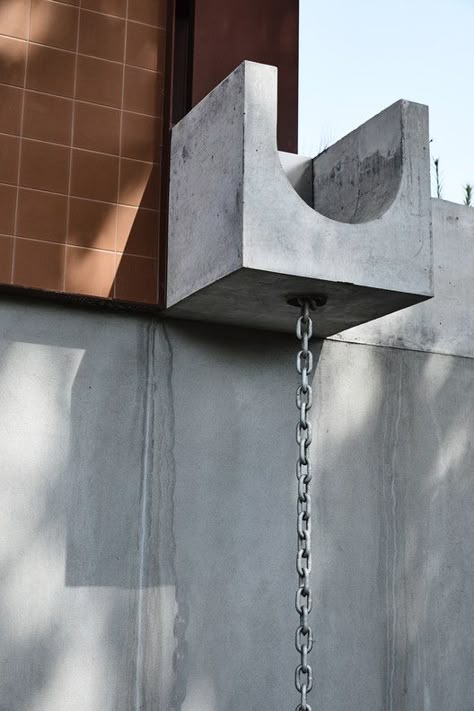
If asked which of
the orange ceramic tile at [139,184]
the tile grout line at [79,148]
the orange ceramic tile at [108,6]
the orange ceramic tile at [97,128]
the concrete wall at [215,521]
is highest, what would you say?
the orange ceramic tile at [108,6]

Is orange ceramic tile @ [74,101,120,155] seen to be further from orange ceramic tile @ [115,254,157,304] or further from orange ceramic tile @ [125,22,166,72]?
orange ceramic tile @ [115,254,157,304]

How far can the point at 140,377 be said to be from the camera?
4688 mm

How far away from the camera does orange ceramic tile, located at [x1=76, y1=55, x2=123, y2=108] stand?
184 inches

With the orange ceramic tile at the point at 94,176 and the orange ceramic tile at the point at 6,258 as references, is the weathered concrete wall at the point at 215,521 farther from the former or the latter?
the orange ceramic tile at the point at 94,176

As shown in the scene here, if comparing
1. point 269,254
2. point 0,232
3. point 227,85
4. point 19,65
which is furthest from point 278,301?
point 19,65

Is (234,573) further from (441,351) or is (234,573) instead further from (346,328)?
(441,351)

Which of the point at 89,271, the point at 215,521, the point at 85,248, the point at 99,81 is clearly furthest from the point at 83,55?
the point at 215,521

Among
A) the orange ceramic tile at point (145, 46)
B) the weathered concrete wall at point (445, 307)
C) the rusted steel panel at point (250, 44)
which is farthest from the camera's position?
the weathered concrete wall at point (445, 307)

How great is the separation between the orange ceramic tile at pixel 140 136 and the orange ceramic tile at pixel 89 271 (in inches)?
20.1

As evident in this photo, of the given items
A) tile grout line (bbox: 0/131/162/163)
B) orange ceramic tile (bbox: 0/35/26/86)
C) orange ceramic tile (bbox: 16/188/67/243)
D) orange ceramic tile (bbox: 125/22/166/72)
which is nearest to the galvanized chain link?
tile grout line (bbox: 0/131/162/163)

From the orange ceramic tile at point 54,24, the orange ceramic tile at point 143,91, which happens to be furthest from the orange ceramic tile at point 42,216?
the orange ceramic tile at point 54,24

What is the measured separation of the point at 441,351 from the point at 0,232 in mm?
2441

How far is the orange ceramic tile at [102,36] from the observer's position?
473cm

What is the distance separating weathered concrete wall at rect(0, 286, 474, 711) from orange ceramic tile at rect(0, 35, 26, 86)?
3.28 ft
